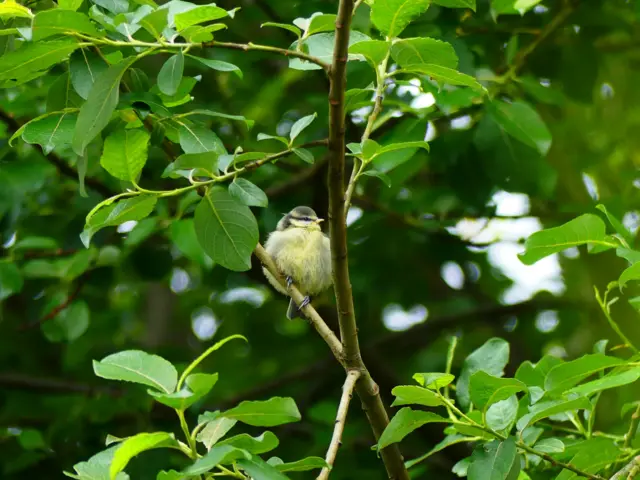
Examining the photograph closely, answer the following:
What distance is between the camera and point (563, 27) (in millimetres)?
4996

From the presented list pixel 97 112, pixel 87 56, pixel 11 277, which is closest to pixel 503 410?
pixel 97 112

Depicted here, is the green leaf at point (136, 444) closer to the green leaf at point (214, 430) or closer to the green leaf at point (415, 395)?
the green leaf at point (214, 430)

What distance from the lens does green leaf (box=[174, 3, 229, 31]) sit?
7.04ft

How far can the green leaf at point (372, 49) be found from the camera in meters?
2.30

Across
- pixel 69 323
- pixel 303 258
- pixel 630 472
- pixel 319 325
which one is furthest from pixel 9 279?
pixel 630 472

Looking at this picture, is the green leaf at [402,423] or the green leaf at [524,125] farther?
the green leaf at [524,125]

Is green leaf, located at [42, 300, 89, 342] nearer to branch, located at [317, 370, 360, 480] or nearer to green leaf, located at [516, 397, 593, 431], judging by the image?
branch, located at [317, 370, 360, 480]

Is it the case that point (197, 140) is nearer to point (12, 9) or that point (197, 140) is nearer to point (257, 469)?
point (12, 9)

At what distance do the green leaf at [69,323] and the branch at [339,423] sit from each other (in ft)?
8.02

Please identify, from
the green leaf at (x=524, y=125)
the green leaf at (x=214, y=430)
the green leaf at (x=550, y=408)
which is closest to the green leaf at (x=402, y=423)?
the green leaf at (x=550, y=408)

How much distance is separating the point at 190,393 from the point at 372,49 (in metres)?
1.02

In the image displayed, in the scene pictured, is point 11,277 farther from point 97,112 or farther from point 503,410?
point 503,410

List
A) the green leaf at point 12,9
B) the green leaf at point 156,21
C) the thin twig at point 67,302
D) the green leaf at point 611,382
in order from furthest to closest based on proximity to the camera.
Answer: the thin twig at point 67,302 → the green leaf at point 611,382 → the green leaf at point 12,9 → the green leaf at point 156,21

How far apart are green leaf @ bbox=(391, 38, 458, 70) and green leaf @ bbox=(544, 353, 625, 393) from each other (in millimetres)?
879
